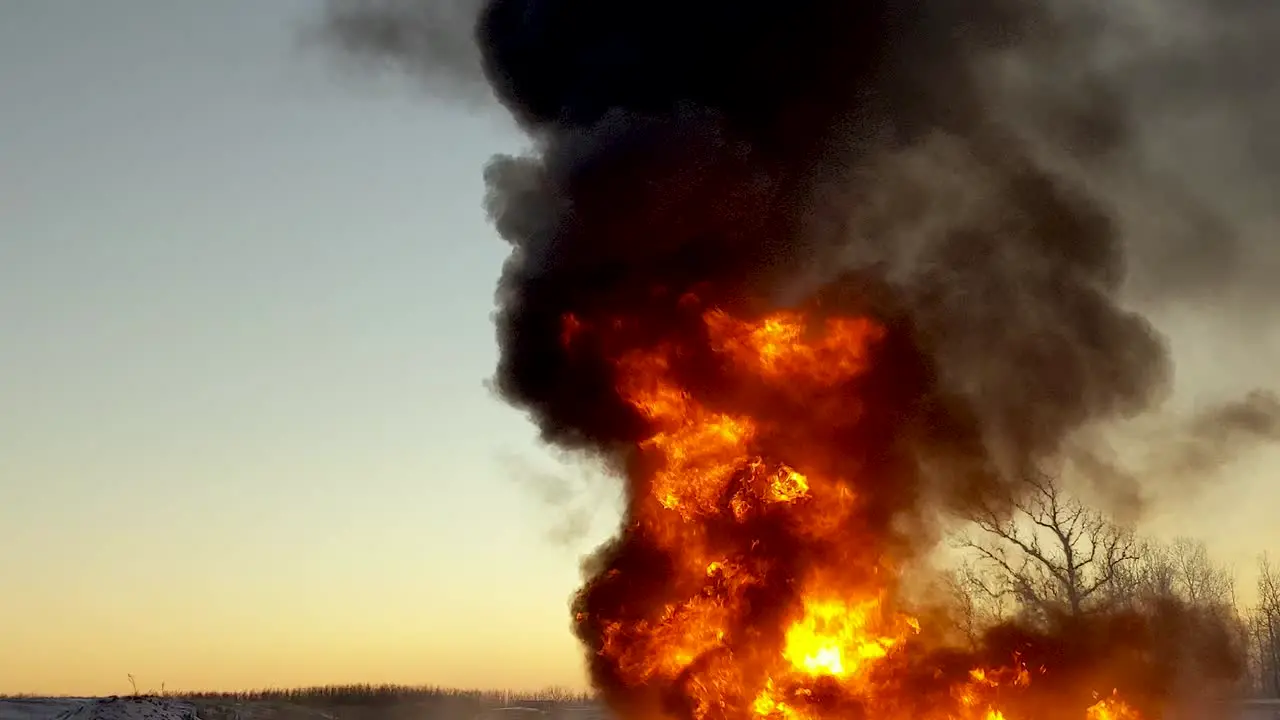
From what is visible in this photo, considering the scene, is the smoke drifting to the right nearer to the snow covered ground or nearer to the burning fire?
the burning fire

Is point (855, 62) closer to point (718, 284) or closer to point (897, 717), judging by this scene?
point (718, 284)

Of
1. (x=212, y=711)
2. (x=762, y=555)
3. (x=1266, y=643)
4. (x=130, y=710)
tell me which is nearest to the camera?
(x=762, y=555)

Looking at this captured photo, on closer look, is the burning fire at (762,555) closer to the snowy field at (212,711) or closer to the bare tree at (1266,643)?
the snowy field at (212,711)

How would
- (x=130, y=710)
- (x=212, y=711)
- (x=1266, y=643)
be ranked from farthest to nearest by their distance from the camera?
1. (x=1266, y=643)
2. (x=212, y=711)
3. (x=130, y=710)

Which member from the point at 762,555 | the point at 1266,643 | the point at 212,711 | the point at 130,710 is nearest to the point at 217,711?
the point at 212,711

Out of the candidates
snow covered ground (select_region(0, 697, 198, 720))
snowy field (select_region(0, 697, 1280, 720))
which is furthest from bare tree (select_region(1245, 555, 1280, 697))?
snow covered ground (select_region(0, 697, 198, 720))

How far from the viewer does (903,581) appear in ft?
74.2

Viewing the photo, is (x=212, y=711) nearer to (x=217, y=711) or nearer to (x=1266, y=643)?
(x=217, y=711)

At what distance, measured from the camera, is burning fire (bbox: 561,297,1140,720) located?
20422mm

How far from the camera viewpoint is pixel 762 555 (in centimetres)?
2073

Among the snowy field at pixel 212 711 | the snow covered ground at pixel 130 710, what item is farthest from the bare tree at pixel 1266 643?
the snow covered ground at pixel 130 710

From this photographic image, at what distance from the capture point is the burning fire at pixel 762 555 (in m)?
20.4

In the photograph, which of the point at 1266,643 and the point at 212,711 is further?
the point at 1266,643

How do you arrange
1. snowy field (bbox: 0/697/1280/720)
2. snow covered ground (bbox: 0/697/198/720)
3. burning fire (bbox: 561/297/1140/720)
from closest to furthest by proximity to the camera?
burning fire (bbox: 561/297/1140/720)
snow covered ground (bbox: 0/697/198/720)
snowy field (bbox: 0/697/1280/720)
